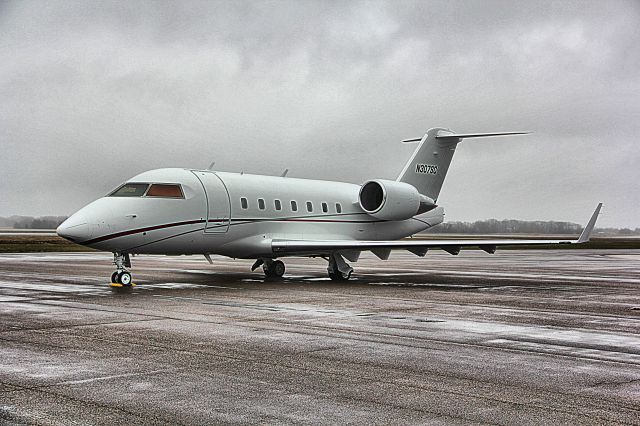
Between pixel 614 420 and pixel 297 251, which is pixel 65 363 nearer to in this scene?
pixel 614 420

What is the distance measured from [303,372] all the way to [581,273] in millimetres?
21104

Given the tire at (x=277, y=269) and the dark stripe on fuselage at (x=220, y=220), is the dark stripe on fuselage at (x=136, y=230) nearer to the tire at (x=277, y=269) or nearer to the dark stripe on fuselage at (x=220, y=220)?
the dark stripe on fuselage at (x=220, y=220)

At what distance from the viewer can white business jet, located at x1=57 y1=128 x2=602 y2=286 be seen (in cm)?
1841

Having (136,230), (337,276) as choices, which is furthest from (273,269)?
(136,230)

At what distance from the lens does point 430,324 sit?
11.3 metres

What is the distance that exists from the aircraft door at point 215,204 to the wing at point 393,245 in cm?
172

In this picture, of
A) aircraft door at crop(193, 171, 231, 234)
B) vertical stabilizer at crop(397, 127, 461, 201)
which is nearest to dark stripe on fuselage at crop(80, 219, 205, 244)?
aircraft door at crop(193, 171, 231, 234)

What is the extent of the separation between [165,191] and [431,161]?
11431 millimetres

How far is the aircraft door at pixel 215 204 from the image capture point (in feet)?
66.0

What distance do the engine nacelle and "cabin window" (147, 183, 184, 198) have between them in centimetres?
736

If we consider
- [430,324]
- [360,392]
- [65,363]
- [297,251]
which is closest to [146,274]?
[297,251]

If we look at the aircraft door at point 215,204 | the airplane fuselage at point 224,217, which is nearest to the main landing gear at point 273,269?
the airplane fuselage at point 224,217

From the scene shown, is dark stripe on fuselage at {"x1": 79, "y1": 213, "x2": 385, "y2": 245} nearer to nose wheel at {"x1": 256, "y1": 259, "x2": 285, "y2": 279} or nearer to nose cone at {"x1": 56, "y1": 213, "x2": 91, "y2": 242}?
nose cone at {"x1": 56, "y1": 213, "x2": 91, "y2": 242}

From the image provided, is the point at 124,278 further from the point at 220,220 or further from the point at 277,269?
A: the point at 277,269
